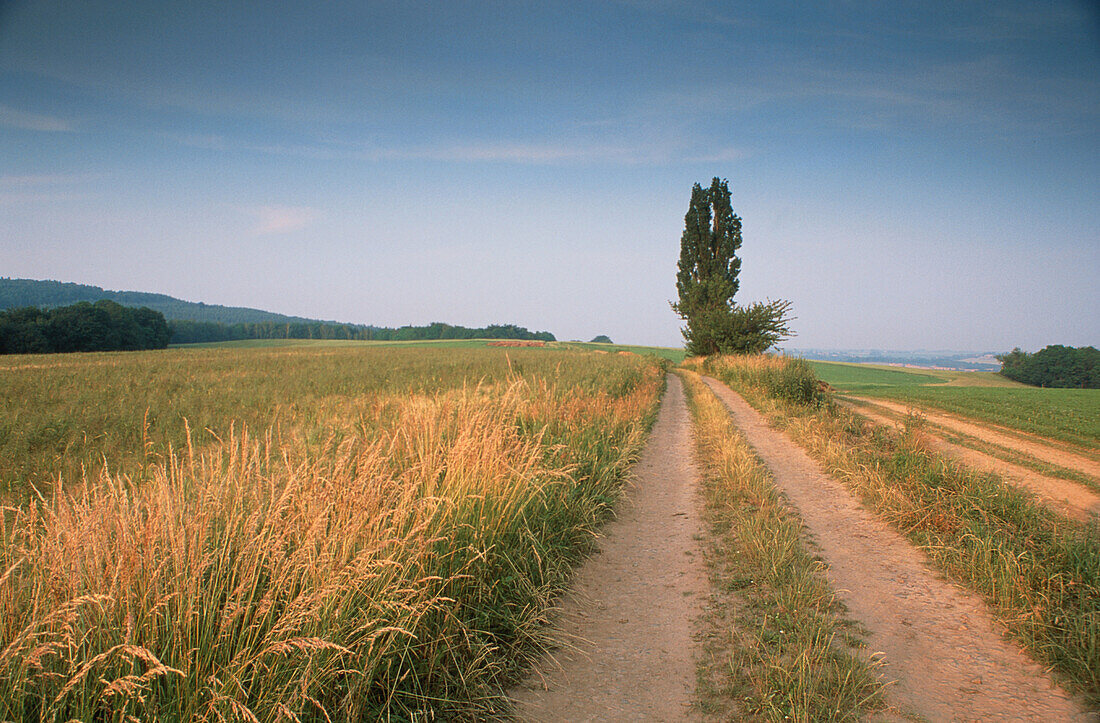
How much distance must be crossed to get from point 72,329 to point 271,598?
72.7m

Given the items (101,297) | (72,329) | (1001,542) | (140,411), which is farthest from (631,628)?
(101,297)

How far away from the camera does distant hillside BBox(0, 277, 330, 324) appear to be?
102 meters

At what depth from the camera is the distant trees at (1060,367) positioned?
24.2 meters

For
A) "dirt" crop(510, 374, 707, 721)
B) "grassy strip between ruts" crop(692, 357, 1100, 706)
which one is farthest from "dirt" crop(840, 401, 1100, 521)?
"dirt" crop(510, 374, 707, 721)

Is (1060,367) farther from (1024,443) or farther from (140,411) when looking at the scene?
(140,411)

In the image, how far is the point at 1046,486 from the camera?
707 cm

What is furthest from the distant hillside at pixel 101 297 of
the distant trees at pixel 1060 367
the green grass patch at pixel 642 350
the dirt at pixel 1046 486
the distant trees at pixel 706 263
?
the distant trees at pixel 1060 367

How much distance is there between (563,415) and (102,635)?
6.81 meters

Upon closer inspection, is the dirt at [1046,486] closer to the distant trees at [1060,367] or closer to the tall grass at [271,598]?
the tall grass at [271,598]

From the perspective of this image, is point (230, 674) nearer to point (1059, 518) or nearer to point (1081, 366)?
point (1059, 518)

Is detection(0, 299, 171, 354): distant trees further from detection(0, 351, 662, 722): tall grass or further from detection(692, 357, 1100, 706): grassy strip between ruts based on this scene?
detection(692, 357, 1100, 706): grassy strip between ruts

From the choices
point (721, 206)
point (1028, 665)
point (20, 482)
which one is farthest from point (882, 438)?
point (721, 206)

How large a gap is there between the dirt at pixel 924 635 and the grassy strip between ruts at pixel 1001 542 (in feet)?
0.50

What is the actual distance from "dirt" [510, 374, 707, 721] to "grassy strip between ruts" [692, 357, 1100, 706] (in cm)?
221
